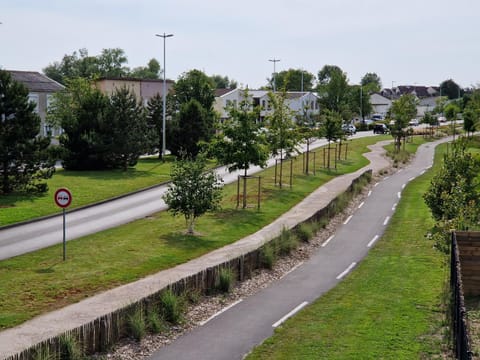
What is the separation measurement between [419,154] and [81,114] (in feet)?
121

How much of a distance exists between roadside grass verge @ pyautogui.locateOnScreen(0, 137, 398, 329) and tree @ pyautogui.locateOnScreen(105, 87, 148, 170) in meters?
15.5

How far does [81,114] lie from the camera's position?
46.3 m

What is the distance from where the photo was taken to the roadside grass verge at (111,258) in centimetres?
1647

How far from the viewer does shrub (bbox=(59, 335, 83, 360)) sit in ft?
41.2

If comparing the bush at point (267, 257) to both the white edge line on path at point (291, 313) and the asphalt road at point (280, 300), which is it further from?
the white edge line on path at point (291, 313)

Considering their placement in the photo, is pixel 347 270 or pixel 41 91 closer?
pixel 347 270

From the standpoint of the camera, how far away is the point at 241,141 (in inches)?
1244

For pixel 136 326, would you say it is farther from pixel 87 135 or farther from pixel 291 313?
pixel 87 135

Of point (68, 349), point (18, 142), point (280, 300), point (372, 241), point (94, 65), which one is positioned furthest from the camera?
point (94, 65)

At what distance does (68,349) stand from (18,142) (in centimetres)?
2359

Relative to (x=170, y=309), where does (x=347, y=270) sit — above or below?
below

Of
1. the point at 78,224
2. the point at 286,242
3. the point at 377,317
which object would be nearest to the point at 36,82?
the point at 78,224

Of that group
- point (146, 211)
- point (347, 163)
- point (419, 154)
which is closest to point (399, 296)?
point (146, 211)

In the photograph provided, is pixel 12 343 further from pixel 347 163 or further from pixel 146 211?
pixel 347 163
